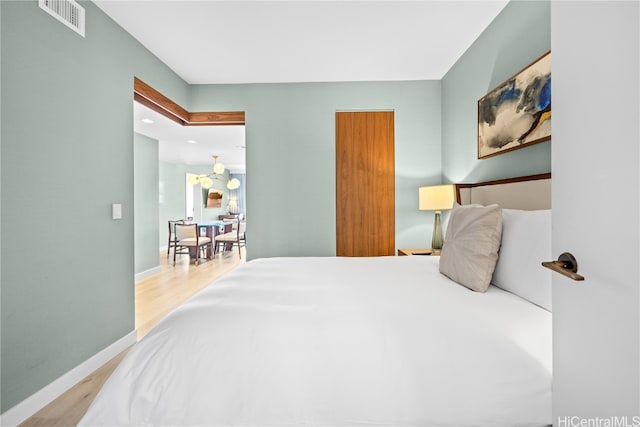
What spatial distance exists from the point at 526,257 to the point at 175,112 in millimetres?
3499

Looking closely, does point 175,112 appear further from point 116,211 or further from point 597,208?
point 597,208

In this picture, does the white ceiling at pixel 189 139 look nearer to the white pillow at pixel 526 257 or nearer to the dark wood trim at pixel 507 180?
the dark wood trim at pixel 507 180

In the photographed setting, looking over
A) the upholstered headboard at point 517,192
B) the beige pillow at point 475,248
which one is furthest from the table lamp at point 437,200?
the beige pillow at point 475,248

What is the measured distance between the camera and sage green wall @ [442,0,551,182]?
1.79 m

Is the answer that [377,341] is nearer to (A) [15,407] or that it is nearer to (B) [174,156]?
(A) [15,407]

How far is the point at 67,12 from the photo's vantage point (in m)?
1.84

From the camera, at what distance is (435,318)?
42.7 inches

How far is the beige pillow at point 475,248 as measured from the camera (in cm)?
139

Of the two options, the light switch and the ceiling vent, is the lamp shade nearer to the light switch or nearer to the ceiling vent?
the light switch

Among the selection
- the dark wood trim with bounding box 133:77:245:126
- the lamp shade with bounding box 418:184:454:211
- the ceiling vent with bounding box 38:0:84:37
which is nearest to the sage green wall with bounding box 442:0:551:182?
the lamp shade with bounding box 418:184:454:211

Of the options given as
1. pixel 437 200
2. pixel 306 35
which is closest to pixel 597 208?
pixel 437 200

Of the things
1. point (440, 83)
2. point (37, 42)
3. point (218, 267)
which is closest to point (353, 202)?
point (440, 83)

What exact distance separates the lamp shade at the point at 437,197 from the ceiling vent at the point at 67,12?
3063 mm

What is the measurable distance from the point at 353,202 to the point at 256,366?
2642mm
